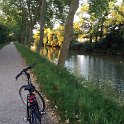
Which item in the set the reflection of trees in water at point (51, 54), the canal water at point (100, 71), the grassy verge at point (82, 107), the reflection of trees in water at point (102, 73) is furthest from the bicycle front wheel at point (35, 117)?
the reflection of trees in water at point (51, 54)

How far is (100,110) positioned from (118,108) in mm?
833

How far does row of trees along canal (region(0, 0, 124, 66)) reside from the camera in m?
21.3

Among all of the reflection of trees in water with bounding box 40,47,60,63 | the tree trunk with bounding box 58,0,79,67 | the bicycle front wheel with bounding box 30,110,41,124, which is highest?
the tree trunk with bounding box 58,0,79,67

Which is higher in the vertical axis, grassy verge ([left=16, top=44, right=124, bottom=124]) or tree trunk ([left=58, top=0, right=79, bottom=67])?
tree trunk ([left=58, top=0, right=79, bottom=67])

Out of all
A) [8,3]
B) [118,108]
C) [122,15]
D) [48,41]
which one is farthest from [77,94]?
[48,41]

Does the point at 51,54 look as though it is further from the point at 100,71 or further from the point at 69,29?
the point at 69,29

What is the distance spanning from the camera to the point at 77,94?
8.36 m

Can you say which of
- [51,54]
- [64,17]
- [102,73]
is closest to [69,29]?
[102,73]

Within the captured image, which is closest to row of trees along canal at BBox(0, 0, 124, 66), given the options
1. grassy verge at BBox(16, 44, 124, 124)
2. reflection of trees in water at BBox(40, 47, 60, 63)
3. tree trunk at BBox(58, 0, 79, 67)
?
tree trunk at BBox(58, 0, 79, 67)

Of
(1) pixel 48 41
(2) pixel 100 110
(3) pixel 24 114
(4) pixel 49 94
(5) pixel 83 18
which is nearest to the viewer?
(2) pixel 100 110

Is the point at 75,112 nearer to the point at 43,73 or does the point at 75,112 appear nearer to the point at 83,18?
the point at 43,73

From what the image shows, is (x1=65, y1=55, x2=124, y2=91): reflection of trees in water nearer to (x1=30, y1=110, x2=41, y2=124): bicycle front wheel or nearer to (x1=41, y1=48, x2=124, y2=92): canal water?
(x1=41, y1=48, x2=124, y2=92): canal water

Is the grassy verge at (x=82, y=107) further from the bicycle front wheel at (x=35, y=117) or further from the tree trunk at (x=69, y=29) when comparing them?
the tree trunk at (x=69, y=29)

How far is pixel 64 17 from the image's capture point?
39.9 meters
